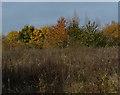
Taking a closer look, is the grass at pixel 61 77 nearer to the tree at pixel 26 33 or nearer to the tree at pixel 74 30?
the tree at pixel 74 30

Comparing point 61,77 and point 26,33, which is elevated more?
point 26,33

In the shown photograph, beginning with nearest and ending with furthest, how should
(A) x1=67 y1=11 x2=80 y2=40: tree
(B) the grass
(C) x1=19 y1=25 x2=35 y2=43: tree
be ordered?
1. (B) the grass
2. (A) x1=67 y1=11 x2=80 y2=40: tree
3. (C) x1=19 y1=25 x2=35 y2=43: tree

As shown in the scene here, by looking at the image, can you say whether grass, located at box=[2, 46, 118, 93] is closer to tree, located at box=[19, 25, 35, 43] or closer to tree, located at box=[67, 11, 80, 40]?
tree, located at box=[67, 11, 80, 40]

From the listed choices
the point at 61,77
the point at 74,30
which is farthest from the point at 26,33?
the point at 61,77

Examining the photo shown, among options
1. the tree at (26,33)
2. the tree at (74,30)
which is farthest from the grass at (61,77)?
the tree at (26,33)

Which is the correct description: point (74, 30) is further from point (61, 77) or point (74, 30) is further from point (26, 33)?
point (26, 33)

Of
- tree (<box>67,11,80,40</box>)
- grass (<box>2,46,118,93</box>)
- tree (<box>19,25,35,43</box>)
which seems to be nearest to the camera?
grass (<box>2,46,118,93</box>)

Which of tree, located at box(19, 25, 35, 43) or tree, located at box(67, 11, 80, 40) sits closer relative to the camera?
tree, located at box(67, 11, 80, 40)

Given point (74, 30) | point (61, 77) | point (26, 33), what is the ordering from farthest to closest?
point (26, 33) < point (74, 30) < point (61, 77)

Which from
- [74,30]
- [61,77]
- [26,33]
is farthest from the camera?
[26,33]

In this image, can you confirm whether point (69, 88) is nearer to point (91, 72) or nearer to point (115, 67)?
point (91, 72)

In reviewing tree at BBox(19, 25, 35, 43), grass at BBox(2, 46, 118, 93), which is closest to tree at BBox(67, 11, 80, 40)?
grass at BBox(2, 46, 118, 93)

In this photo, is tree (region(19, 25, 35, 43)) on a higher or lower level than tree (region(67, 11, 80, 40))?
higher

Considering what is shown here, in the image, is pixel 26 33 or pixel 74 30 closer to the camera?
pixel 74 30
